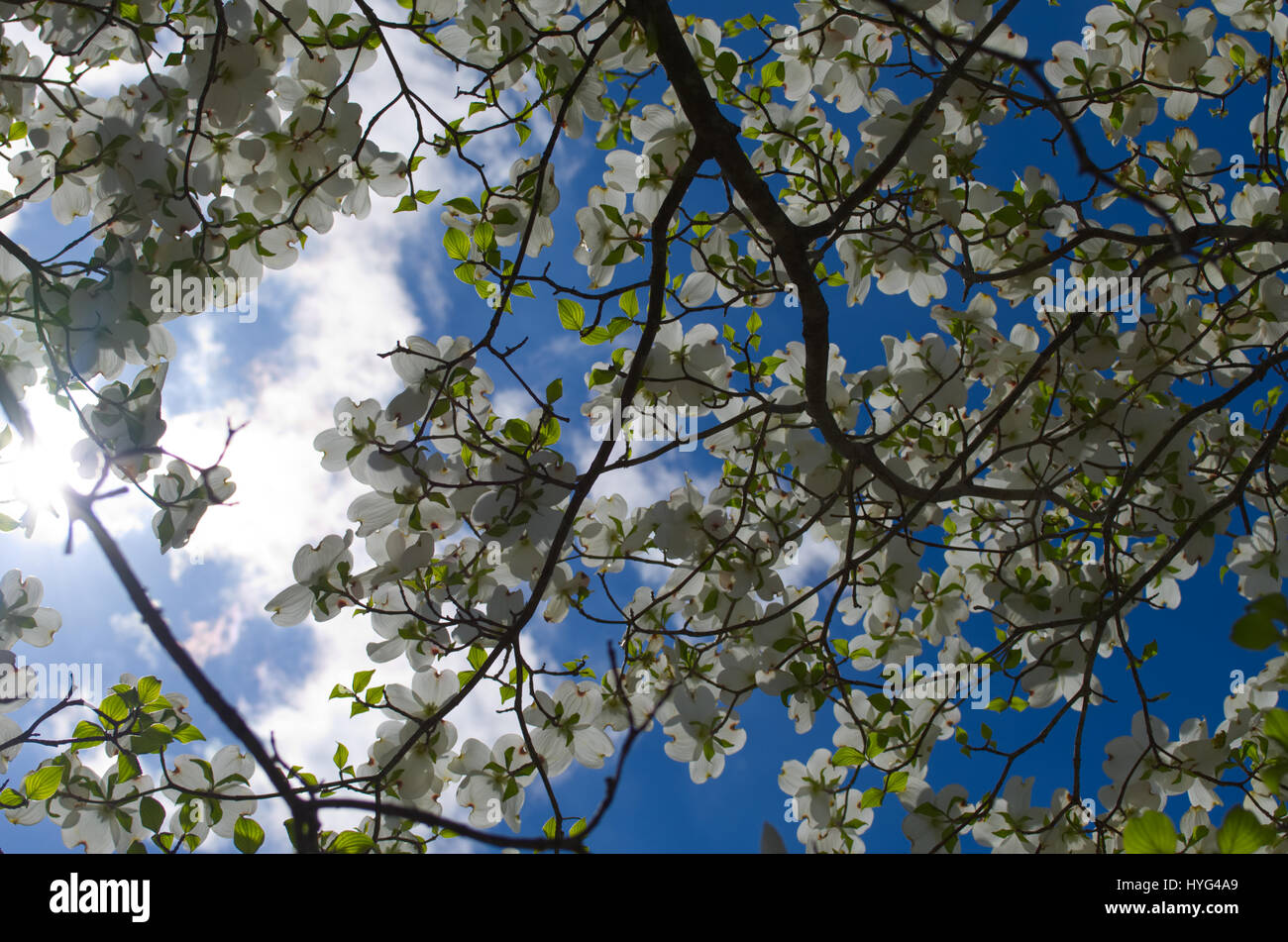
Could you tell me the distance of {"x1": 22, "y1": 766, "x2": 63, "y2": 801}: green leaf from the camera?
1.67 m

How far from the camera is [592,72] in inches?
73.3

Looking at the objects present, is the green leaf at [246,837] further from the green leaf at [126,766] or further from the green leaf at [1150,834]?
the green leaf at [1150,834]

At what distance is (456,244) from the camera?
171cm

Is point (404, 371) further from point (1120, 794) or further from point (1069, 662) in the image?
point (1120, 794)

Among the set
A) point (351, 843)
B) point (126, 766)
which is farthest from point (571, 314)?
point (126, 766)

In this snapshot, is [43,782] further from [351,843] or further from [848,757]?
[848,757]

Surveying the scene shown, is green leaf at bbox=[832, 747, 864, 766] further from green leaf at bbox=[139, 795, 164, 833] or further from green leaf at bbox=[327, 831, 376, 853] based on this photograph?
green leaf at bbox=[139, 795, 164, 833]

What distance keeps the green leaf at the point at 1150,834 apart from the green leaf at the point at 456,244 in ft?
5.28

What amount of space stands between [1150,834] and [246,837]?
1636mm

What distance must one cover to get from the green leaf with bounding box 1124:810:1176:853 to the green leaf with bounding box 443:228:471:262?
161 centimetres

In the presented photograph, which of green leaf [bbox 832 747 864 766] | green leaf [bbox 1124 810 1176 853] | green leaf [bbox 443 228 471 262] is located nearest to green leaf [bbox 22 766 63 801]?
green leaf [bbox 443 228 471 262]

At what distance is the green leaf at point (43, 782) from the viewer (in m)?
1.67
